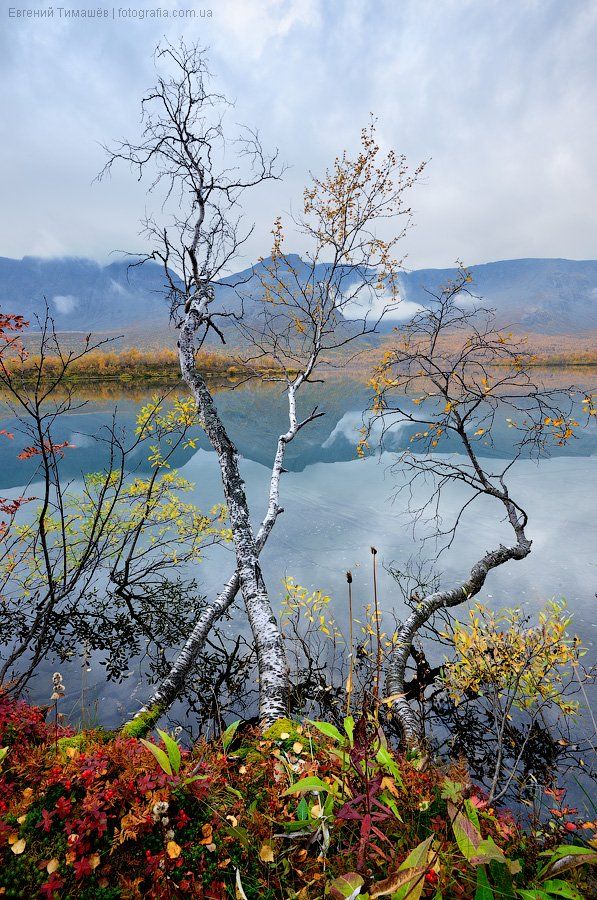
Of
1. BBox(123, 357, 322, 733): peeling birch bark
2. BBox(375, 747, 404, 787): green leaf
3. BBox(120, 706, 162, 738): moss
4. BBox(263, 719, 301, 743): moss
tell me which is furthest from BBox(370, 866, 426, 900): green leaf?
BBox(123, 357, 322, 733): peeling birch bark

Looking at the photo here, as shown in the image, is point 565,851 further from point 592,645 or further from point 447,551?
point 447,551

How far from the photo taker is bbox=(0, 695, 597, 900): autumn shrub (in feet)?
6.03

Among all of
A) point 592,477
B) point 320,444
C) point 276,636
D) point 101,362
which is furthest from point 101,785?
point 101,362

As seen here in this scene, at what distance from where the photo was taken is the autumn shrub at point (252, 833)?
1.84 metres

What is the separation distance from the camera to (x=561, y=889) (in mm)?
1826

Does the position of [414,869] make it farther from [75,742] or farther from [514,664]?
[514,664]

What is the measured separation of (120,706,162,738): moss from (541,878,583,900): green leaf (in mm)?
3529

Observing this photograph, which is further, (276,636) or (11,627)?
(11,627)

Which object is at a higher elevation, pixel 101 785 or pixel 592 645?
pixel 101 785

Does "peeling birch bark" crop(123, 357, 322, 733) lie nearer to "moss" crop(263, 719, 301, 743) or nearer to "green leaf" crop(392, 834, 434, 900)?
"moss" crop(263, 719, 301, 743)

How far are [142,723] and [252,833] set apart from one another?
267cm

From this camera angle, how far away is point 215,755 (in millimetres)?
2713

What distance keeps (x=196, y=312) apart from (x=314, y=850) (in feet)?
26.0

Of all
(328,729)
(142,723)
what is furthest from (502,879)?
(142,723)
